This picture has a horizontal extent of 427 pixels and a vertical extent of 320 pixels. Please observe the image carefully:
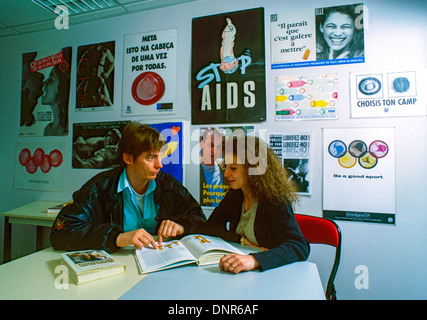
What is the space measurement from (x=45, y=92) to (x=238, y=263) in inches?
101

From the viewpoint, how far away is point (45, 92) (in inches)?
94.6

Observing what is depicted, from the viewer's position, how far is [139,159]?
1.35 m

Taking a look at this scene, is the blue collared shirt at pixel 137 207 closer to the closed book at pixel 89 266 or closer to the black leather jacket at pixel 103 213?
the black leather jacket at pixel 103 213

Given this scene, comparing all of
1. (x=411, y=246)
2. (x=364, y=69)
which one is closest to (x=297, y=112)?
(x=364, y=69)

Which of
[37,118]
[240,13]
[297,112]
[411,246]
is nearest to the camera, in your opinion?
[411,246]

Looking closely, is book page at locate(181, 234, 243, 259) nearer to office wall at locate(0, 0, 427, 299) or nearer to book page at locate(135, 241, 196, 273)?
book page at locate(135, 241, 196, 273)

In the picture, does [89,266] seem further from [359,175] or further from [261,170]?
[359,175]

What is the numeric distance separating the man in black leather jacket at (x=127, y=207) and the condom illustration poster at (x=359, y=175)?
960 millimetres

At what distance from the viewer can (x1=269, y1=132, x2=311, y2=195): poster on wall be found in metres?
1.72

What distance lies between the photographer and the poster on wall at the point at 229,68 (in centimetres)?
183

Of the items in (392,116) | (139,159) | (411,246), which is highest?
(392,116)

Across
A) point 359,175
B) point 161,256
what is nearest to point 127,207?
point 161,256
